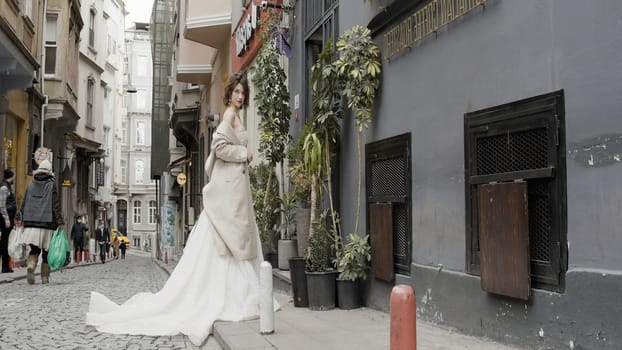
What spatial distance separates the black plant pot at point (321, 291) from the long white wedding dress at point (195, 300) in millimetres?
755

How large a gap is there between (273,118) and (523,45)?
6231 millimetres

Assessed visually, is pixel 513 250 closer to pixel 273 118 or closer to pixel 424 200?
pixel 424 200

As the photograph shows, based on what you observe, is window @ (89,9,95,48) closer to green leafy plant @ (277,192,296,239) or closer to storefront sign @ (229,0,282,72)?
storefront sign @ (229,0,282,72)

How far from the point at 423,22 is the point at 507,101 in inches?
64.0

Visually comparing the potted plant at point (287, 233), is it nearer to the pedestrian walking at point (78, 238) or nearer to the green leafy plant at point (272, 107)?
the green leafy plant at point (272, 107)

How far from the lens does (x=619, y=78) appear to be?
388 cm

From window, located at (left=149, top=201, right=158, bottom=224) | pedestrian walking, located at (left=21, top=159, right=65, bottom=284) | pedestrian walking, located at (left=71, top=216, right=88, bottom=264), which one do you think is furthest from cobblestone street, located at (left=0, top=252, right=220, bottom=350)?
window, located at (left=149, top=201, right=158, bottom=224)

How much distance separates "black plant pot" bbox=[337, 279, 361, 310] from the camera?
23.8 feet

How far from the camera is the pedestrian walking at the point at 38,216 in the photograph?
10.8 meters

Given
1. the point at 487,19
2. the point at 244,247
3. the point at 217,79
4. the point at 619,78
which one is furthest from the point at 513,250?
the point at 217,79

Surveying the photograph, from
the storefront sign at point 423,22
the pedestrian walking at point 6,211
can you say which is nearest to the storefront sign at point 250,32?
the storefront sign at point 423,22

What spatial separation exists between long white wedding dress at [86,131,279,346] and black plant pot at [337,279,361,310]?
3.35 ft

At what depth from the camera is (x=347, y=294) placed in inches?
286

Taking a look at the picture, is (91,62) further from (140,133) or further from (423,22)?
(140,133)
